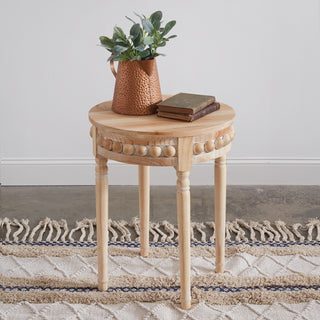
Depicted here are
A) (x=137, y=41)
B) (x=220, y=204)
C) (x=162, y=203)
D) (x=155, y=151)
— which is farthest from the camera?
(x=162, y=203)

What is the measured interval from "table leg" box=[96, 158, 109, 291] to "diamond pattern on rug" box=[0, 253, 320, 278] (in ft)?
0.38

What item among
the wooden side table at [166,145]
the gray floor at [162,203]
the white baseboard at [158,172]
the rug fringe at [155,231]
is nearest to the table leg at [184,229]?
the wooden side table at [166,145]

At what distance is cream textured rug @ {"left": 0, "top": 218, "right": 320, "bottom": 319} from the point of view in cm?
162

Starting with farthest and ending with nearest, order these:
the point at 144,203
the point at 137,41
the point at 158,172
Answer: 1. the point at 158,172
2. the point at 144,203
3. the point at 137,41

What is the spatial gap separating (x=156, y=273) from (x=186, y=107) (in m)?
0.64

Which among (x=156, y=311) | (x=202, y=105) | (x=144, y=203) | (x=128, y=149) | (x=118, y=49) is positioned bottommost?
(x=156, y=311)

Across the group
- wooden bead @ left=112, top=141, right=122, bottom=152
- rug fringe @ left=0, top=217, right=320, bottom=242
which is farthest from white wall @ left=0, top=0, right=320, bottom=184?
wooden bead @ left=112, top=141, right=122, bottom=152

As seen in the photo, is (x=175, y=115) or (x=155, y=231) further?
(x=155, y=231)

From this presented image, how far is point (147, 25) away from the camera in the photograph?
151 cm

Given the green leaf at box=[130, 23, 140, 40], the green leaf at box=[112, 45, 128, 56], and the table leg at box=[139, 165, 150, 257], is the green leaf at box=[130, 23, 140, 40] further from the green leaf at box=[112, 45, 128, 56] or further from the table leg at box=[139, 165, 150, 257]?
the table leg at box=[139, 165, 150, 257]

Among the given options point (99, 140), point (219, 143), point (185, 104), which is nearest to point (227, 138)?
point (219, 143)

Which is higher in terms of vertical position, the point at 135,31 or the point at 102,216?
the point at 135,31

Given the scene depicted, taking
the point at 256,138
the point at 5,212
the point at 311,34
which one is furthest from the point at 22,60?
the point at 311,34

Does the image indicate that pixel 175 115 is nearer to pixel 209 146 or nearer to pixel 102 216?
pixel 209 146
